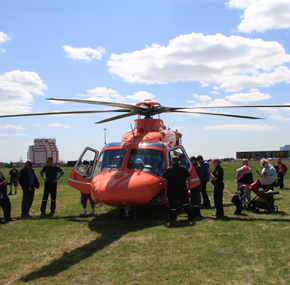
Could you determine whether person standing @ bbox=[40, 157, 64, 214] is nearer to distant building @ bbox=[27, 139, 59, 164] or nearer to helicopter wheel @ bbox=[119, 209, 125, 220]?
helicopter wheel @ bbox=[119, 209, 125, 220]

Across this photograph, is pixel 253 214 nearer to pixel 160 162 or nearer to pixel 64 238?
pixel 160 162

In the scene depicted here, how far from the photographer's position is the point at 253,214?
7.23 meters

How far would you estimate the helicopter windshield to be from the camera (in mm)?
7285

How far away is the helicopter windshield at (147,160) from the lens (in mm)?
7285

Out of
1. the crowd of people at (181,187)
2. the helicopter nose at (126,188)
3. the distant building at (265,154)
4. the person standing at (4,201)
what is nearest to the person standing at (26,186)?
the crowd of people at (181,187)

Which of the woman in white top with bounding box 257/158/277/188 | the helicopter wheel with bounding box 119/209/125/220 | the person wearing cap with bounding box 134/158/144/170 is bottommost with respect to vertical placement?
the helicopter wheel with bounding box 119/209/125/220

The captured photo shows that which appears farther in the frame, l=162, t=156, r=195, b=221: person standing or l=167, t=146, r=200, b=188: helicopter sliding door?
l=167, t=146, r=200, b=188: helicopter sliding door

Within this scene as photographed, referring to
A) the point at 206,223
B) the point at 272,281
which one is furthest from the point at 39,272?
the point at 206,223

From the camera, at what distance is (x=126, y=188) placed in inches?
243

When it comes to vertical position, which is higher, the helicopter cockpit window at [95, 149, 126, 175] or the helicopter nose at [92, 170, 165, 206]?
the helicopter cockpit window at [95, 149, 126, 175]

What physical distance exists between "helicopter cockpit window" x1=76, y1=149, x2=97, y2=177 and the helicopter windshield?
5.36 feet

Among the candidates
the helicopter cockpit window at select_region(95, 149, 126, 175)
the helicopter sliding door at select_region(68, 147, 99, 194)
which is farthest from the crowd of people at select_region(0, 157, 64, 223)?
the helicopter cockpit window at select_region(95, 149, 126, 175)

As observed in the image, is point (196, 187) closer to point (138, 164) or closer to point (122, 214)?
point (138, 164)

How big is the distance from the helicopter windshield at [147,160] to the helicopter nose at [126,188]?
1.03ft
